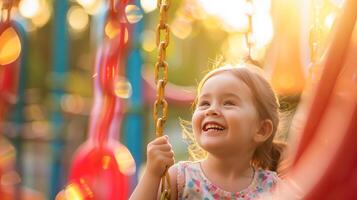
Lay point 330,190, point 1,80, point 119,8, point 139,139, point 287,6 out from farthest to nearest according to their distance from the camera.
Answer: point 139,139, point 287,6, point 1,80, point 119,8, point 330,190

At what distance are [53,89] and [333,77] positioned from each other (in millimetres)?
3318

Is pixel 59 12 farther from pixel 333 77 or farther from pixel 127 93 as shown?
pixel 333 77

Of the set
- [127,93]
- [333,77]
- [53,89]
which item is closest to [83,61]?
[53,89]

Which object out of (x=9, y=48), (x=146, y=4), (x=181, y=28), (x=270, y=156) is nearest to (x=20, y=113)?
(x=146, y=4)

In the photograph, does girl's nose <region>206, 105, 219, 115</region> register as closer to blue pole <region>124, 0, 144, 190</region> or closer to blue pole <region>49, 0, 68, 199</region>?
blue pole <region>124, 0, 144, 190</region>

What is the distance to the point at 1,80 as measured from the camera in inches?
122

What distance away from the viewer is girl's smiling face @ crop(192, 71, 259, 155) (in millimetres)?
1646

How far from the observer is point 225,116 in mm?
1657

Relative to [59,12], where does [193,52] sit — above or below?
below

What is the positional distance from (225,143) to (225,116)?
2.4 inches

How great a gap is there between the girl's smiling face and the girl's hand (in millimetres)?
86

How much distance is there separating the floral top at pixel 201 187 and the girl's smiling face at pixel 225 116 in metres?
0.08

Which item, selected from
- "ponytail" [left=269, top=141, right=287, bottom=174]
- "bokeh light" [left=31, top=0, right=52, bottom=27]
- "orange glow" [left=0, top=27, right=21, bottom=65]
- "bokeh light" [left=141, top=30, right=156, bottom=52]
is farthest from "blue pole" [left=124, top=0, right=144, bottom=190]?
"bokeh light" [left=31, top=0, right=52, bottom=27]

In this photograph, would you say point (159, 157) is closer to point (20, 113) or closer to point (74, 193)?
point (74, 193)
